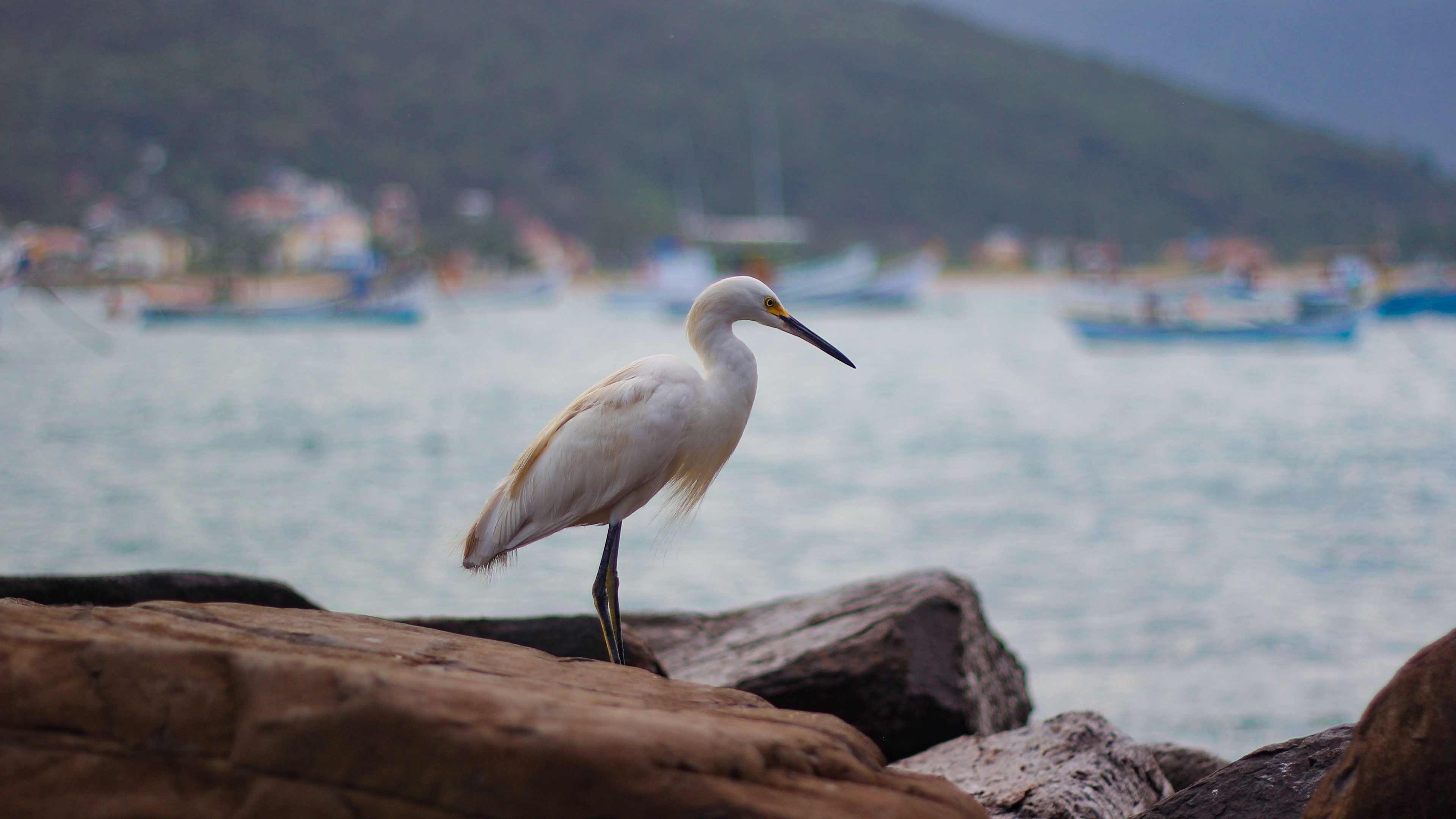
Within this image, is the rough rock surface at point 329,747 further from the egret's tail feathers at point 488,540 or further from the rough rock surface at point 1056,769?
the egret's tail feathers at point 488,540

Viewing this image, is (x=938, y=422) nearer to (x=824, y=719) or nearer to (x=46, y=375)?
(x=824, y=719)

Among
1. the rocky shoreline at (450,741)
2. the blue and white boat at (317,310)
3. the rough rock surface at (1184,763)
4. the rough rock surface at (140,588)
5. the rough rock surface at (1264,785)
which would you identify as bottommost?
the rough rock surface at (1184,763)

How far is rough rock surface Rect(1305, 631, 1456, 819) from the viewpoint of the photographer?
242cm

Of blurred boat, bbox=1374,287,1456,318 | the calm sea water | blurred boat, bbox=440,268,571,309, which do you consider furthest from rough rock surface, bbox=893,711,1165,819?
blurred boat, bbox=440,268,571,309

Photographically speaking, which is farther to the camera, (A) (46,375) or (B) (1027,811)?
(A) (46,375)

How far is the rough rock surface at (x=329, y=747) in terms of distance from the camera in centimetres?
206

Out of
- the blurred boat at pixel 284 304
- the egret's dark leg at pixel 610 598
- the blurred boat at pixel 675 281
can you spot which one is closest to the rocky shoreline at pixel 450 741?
the egret's dark leg at pixel 610 598

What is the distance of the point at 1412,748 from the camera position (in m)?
2.44

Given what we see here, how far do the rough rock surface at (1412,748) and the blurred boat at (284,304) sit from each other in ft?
168

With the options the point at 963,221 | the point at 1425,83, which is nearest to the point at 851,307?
the point at 963,221

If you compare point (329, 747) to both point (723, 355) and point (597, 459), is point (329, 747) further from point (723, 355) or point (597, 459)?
point (723, 355)

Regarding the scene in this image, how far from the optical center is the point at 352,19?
66500 mm

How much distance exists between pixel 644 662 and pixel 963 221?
7846 cm

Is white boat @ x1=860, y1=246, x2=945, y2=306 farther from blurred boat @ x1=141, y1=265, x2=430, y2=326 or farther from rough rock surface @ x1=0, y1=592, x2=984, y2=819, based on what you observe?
rough rock surface @ x1=0, y1=592, x2=984, y2=819
